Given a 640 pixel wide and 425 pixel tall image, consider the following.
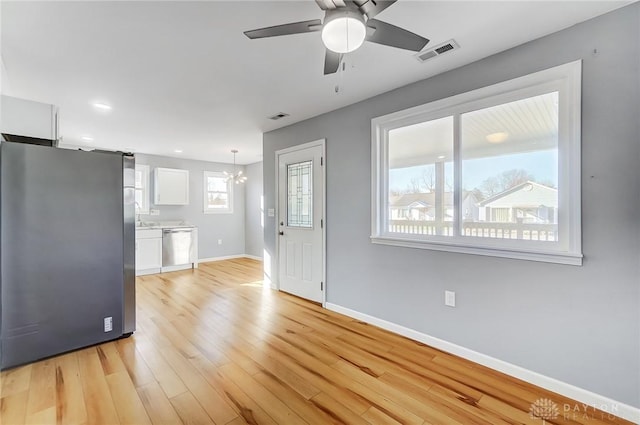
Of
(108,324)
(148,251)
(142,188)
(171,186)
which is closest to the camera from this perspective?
(108,324)

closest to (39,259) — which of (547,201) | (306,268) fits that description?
(306,268)

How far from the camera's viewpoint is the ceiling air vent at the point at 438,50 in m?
2.11

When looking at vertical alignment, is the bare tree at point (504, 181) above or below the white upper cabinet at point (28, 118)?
below

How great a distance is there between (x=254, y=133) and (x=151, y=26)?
267 cm

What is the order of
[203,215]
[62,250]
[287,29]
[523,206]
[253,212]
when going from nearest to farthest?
[287,29] → [523,206] → [62,250] → [203,215] → [253,212]

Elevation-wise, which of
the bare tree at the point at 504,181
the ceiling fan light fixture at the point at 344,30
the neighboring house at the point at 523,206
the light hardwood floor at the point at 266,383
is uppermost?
the ceiling fan light fixture at the point at 344,30

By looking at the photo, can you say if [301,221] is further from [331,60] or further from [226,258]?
[226,258]

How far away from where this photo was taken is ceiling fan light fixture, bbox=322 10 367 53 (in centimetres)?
133

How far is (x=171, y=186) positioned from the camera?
6.25 metres

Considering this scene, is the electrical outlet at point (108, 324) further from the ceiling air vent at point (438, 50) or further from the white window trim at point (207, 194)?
the white window trim at point (207, 194)

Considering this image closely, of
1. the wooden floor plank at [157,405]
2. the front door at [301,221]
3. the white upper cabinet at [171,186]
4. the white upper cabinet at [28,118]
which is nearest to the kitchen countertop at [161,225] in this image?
the white upper cabinet at [171,186]

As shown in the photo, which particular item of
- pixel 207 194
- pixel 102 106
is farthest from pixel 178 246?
pixel 102 106

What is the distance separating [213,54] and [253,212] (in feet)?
17.7

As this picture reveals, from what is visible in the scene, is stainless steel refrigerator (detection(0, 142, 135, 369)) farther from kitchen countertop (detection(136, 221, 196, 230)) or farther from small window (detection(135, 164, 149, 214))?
small window (detection(135, 164, 149, 214))
